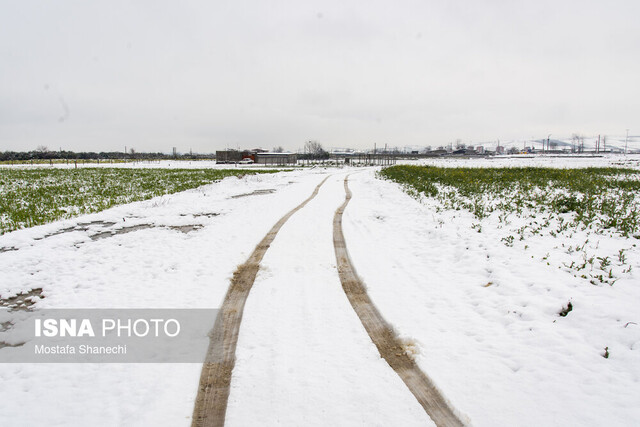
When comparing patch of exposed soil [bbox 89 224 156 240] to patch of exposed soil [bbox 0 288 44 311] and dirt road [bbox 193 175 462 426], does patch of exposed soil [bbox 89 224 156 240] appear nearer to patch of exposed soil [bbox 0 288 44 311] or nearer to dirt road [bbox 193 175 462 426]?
patch of exposed soil [bbox 0 288 44 311]

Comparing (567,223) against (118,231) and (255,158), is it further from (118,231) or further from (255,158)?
(255,158)

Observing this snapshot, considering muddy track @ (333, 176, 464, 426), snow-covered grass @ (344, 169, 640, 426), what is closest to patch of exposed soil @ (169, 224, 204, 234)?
snow-covered grass @ (344, 169, 640, 426)

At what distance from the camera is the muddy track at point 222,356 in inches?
127

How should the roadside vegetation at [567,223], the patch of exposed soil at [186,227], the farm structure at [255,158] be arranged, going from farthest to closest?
the farm structure at [255,158], the patch of exposed soil at [186,227], the roadside vegetation at [567,223]

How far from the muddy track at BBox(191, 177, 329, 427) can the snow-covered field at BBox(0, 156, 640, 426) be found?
0.11m

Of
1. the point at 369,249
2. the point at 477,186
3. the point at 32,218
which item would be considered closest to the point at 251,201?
the point at 32,218

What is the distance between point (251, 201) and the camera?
1755cm

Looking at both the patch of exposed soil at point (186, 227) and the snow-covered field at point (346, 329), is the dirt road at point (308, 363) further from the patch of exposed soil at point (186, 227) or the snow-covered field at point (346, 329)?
the patch of exposed soil at point (186, 227)

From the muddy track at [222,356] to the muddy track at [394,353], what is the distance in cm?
196

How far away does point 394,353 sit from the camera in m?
4.26

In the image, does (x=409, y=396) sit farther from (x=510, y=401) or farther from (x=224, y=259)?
(x=224, y=259)

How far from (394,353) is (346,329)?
0.81m

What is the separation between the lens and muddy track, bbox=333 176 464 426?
3.30m

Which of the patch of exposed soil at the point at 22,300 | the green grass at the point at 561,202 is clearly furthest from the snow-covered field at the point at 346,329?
the green grass at the point at 561,202
